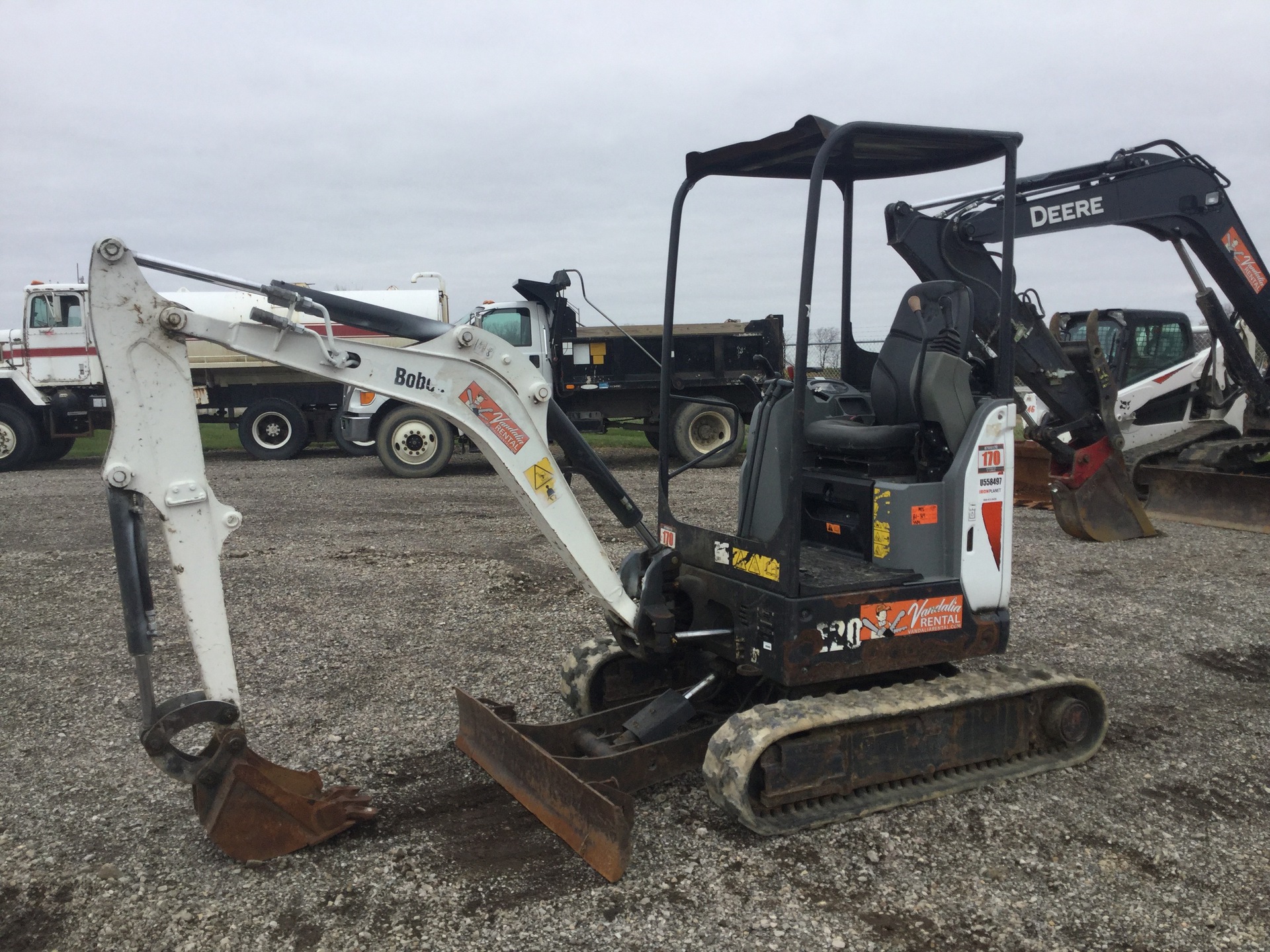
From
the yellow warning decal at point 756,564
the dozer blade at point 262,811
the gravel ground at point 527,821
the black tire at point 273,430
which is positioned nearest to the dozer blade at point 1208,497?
the gravel ground at point 527,821

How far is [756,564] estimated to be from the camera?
13.7ft

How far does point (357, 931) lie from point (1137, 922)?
2584 millimetres

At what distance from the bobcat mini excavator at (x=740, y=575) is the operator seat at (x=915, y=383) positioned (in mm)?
12

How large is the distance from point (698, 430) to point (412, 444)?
4484 millimetres

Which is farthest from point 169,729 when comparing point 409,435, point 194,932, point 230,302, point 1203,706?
point 230,302

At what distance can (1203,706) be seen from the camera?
534cm

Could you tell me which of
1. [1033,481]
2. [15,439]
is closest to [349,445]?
[15,439]

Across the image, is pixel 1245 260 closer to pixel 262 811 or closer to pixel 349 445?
pixel 262 811

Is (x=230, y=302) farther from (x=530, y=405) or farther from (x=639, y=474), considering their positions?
(x=530, y=405)

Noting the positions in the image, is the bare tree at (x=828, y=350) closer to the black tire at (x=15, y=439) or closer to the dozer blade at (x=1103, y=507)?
the dozer blade at (x=1103, y=507)

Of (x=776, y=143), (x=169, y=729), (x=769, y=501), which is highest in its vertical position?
(x=776, y=143)

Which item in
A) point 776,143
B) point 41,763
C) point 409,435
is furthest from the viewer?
point 409,435

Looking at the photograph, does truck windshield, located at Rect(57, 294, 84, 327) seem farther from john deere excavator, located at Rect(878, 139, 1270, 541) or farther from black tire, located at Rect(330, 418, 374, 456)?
john deere excavator, located at Rect(878, 139, 1270, 541)

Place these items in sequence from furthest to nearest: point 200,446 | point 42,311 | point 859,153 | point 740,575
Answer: point 42,311 → point 859,153 → point 740,575 → point 200,446
